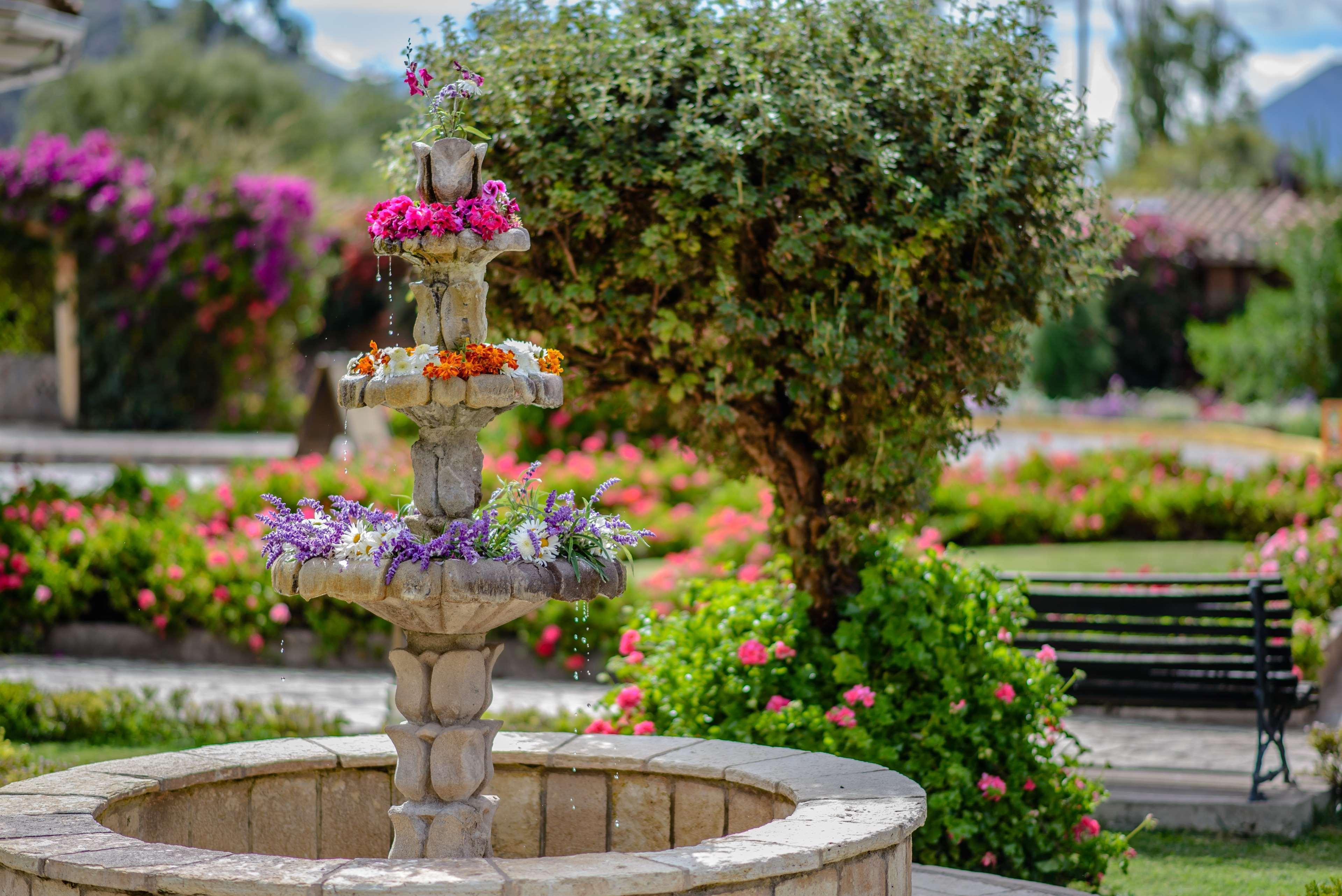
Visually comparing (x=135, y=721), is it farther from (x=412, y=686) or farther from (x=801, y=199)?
(x=801, y=199)

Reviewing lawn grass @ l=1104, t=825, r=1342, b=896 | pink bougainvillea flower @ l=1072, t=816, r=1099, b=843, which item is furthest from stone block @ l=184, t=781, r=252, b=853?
lawn grass @ l=1104, t=825, r=1342, b=896

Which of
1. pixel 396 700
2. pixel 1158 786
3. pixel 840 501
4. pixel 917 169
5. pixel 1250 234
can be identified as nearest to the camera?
pixel 396 700

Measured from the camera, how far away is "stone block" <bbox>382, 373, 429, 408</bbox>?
3.72 metres

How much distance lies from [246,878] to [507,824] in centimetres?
177

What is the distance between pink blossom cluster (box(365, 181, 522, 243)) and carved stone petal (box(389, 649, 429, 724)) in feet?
3.60

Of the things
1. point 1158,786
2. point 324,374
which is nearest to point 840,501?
point 1158,786

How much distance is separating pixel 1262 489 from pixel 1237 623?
6146mm

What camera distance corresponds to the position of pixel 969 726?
5.33m

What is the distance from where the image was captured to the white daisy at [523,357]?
3885 mm

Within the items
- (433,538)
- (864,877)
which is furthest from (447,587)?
(864,877)

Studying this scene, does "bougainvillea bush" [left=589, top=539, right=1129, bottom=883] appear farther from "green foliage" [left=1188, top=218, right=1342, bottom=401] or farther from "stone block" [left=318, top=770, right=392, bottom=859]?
"green foliage" [left=1188, top=218, right=1342, bottom=401]

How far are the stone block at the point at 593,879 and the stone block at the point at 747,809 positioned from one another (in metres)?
1.11

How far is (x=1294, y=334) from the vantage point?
885 inches

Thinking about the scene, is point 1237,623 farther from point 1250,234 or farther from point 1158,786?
point 1250,234
